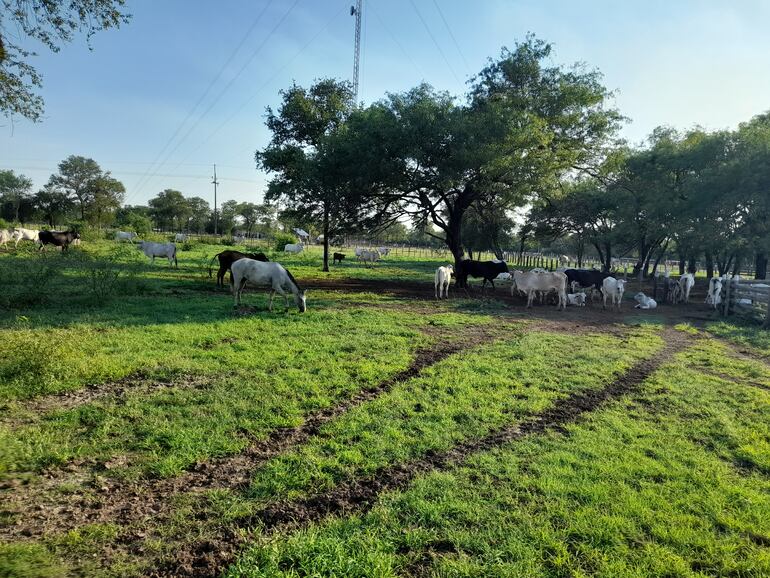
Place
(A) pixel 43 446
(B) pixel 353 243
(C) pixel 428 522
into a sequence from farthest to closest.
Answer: (B) pixel 353 243
(A) pixel 43 446
(C) pixel 428 522

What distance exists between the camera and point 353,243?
8094 cm

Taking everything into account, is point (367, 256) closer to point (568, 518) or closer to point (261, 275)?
point (261, 275)

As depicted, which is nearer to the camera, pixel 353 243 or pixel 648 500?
pixel 648 500

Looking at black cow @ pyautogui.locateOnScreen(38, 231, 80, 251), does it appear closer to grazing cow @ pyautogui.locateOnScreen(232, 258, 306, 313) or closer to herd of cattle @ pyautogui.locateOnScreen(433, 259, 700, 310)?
grazing cow @ pyautogui.locateOnScreen(232, 258, 306, 313)

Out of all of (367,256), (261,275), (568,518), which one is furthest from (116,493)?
(367,256)

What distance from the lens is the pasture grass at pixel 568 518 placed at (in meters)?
2.81

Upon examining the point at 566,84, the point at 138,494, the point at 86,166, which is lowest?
the point at 138,494

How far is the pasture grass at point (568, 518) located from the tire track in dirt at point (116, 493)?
1.07m

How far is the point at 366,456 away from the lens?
4195 millimetres

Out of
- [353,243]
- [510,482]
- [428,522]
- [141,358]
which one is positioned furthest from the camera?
[353,243]

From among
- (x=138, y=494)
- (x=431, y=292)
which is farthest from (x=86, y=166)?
(x=138, y=494)

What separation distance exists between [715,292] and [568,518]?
19005mm

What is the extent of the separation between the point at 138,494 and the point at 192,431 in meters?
1.06

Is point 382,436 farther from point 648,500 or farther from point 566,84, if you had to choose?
point 566,84
